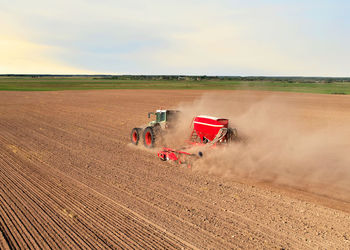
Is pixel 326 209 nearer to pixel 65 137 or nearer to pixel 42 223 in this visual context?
pixel 42 223

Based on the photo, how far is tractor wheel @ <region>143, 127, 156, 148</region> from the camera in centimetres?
1414

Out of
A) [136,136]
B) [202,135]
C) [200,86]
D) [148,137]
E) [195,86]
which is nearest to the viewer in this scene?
[202,135]

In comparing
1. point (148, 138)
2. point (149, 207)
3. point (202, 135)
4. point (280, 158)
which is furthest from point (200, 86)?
point (149, 207)

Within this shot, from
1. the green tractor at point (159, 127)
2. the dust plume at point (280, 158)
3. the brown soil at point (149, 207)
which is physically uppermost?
the green tractor at point (159, 127)

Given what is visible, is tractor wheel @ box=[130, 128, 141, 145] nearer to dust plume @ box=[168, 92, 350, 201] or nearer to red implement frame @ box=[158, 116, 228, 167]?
dust plume @ box=[168, 92, 350, 201]

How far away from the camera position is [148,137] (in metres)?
14.5

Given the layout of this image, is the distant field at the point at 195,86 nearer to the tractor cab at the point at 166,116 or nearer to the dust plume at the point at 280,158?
the dust plume at the point at 280,158

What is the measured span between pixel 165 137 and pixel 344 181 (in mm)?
7917

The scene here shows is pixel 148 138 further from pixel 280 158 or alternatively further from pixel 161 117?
pixel 280 158

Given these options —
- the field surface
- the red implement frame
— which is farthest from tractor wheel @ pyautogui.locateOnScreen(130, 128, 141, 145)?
the field surface

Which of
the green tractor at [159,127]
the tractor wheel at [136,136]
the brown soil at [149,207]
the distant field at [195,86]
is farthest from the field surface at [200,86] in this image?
the brown soil at [149,207]

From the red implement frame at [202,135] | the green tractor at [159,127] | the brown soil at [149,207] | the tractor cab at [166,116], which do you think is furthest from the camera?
the tractor cab at [166,116]

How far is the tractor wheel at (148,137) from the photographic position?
14141mm

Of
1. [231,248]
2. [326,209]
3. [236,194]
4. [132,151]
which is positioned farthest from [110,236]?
[132,151]
